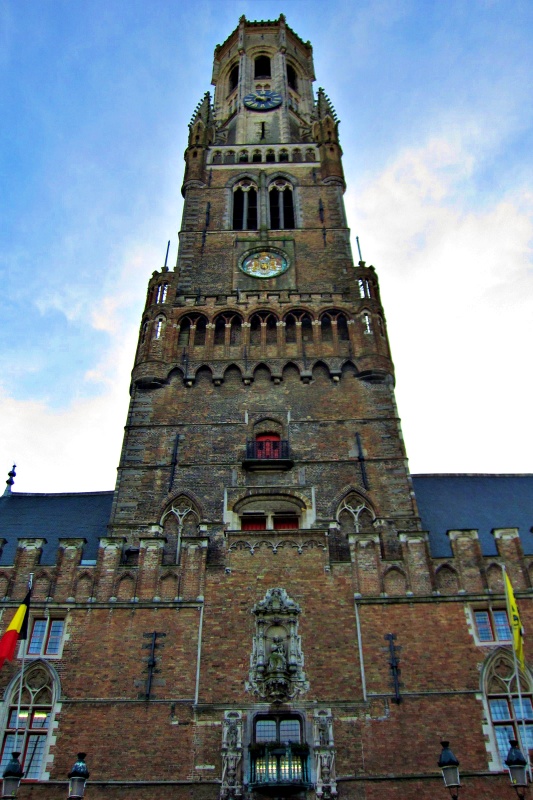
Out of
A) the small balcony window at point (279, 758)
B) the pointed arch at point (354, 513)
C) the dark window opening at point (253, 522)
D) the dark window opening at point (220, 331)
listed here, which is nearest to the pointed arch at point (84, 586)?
the dark window opening at point (253, 522)

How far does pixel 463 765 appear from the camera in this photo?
15945 millimetres

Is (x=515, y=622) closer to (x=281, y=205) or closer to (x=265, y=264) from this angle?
(x=265, y=264)

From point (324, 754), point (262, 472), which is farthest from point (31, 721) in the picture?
point (262, 472)

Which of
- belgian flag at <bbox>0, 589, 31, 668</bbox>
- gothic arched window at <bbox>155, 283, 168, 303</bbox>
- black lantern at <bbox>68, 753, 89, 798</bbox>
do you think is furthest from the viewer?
gothic arched window at <bbox>155, 283, 168, 303</bbox>

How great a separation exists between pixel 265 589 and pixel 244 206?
66.8ft

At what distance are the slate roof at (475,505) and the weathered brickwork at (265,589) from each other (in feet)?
7.35

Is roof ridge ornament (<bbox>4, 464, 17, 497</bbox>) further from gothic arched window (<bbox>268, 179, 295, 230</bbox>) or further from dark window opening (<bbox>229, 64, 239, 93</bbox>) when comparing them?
dark window opening (<bbox>229, 64, 239, 93</bbox>)

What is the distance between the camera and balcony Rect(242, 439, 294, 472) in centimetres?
2219

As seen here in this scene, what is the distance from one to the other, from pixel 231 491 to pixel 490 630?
821 cm

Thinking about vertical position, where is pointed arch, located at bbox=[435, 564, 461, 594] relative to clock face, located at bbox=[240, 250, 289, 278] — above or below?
below

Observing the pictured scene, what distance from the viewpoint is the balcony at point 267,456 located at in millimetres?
22188

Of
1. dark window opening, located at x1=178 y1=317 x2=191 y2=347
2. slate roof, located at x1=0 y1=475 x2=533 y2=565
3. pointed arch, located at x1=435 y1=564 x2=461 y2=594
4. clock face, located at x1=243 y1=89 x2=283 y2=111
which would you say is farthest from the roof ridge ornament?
clock face, located at x1=243 y1=89 x2=283 y2=111

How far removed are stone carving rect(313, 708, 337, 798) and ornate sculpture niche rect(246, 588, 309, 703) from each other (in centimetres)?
84

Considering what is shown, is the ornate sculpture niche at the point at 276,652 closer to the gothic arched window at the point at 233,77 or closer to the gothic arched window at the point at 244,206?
the gothic arched window at the point at 244,206
